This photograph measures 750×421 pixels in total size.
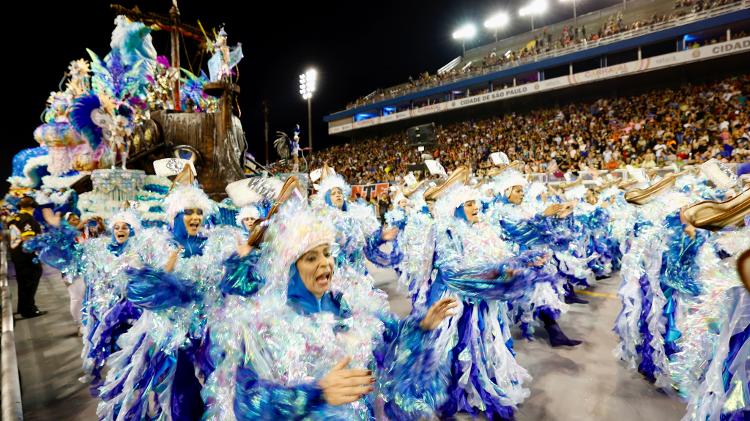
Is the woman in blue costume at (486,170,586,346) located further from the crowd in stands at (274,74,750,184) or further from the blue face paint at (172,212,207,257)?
the crowd in stands at (274,74,750,184)

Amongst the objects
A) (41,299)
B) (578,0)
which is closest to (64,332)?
(41,299)

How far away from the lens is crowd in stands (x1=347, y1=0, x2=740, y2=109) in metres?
22.1

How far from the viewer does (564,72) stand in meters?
25.5

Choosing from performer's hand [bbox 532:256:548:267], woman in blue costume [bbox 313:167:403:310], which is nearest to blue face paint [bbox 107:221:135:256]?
woman in blue costume [bbox 313:167:403:310]

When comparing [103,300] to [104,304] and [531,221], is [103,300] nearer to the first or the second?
[104,304]

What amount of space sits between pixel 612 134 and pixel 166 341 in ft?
69.5

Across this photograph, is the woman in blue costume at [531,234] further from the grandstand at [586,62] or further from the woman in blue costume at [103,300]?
the grandstand at [586,62]

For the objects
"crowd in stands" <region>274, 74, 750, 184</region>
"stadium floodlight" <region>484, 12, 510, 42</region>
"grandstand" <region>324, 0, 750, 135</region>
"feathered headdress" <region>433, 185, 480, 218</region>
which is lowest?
"feathered headdress" <region>433, 185, 480, 218</region>

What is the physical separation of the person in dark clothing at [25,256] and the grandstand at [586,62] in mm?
24702

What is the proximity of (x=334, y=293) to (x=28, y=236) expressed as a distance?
21.3 feet

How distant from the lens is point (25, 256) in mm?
6605

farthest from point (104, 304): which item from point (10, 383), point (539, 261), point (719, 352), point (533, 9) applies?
point (533, 9)

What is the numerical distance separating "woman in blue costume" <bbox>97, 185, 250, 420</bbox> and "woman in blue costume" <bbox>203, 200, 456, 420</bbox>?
1.71ft

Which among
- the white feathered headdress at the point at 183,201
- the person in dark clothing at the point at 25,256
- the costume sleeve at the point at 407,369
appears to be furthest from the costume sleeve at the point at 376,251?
the person in dark clothing at the point at 25,256
